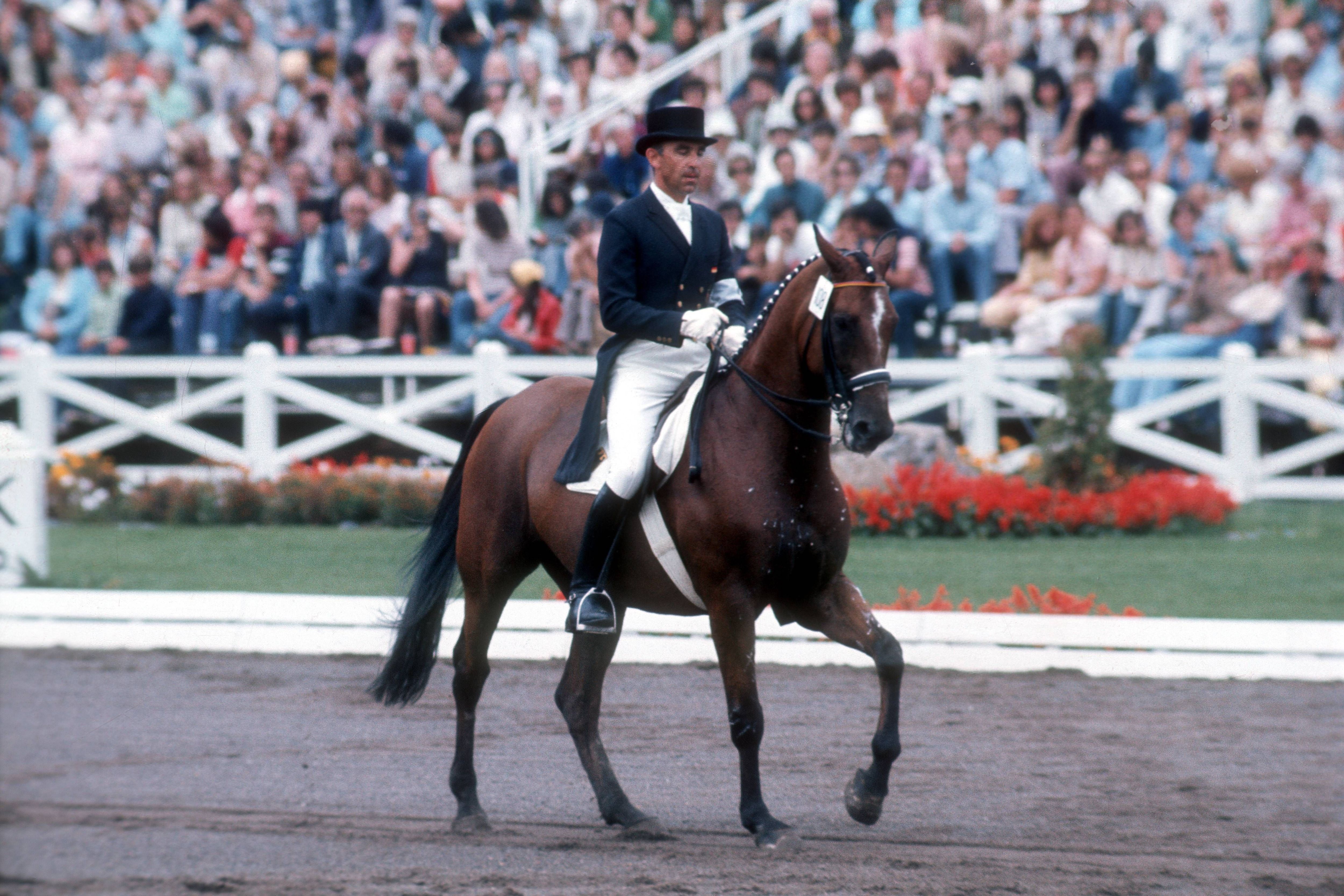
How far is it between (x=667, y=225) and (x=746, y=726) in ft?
5.75

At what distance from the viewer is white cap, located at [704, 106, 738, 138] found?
14555 millimetres

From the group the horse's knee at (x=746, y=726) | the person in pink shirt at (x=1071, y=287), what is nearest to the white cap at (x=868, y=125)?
the person in pink shirt at (x=1071, y=287)

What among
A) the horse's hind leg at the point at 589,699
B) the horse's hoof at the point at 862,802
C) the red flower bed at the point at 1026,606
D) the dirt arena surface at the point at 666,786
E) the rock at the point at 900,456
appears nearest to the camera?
the dirt arena surface at the point at 666,786

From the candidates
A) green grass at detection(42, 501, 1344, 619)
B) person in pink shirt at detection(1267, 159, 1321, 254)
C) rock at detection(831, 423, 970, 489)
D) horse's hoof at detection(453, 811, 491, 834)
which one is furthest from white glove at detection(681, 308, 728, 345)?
person in pink shirt at detection(1267, 159, 1321, 254)

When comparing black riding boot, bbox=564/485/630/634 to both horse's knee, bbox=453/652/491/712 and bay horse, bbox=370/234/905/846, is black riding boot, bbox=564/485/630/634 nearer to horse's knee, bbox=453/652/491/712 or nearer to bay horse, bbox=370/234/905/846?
bay horse, bbox=370/234/905/846

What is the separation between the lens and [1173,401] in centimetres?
1212

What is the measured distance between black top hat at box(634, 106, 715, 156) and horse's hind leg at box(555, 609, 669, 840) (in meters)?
1.67

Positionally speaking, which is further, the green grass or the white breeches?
the green grass

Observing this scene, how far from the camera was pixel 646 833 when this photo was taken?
16.4ft

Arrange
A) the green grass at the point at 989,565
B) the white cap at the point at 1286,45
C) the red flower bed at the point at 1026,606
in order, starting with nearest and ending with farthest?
1. the red flower bed at the point at 1026,606
2. the green grass at the point at 989,565
3. the white cap at the point at 1286,45

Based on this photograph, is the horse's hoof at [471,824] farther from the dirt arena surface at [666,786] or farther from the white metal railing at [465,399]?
the white metal railing at [465,399]

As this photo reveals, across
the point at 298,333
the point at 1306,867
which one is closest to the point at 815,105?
the point at 298,333

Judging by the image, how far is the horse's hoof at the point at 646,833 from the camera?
4.99m

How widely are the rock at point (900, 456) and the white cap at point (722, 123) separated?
371 centimetres
